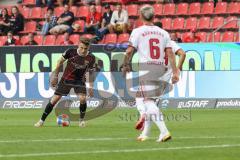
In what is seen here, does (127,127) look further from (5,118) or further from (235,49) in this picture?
(235,49)

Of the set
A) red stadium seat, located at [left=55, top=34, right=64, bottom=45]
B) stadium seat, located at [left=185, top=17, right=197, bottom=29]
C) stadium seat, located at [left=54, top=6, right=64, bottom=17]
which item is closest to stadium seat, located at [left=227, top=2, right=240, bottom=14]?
stadium seat, located at [left=185, top=17, right=197, bottom=29]

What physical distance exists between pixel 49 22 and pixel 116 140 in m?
16.9

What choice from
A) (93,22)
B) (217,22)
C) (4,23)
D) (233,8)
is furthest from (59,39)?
(233,8)

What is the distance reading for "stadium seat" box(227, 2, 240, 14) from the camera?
28467 mm

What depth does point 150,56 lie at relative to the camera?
42.5 ft

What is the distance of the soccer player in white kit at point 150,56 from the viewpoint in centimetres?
1273

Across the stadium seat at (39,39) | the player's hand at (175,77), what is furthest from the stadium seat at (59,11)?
the player's hand at (175,77)

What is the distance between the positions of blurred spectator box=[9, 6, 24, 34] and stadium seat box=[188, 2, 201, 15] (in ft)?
20.9

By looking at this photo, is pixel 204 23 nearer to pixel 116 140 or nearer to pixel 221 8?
pixel 221 8

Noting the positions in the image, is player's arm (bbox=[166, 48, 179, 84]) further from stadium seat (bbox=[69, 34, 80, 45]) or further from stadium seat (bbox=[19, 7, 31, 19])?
stadium seat (bbox=[19, 7, 31, 19])

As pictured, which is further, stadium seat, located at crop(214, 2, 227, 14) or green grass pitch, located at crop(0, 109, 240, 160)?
stadium seat, located at crop(214, 2, 227, 14)

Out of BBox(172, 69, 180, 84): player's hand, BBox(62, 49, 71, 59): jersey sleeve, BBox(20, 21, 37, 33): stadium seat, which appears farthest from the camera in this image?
BBox(20, 21, 37, 33): stadium seat

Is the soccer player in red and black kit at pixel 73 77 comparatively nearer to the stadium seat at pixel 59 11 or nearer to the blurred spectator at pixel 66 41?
the blurred spectator at pixel 66 41

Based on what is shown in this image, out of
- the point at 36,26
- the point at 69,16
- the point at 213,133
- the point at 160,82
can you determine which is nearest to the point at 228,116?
A: the point at 213,133
